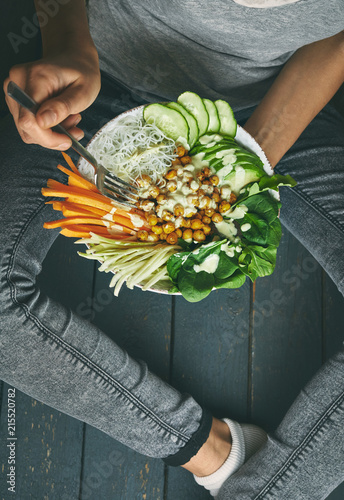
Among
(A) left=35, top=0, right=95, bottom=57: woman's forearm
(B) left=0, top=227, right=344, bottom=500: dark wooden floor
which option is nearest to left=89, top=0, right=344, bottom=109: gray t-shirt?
(A) left=35, top=0, right=95, bottom=57: woman's forearm

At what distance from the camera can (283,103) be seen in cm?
112

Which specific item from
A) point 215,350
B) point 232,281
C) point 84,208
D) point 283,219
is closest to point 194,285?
point 232,281

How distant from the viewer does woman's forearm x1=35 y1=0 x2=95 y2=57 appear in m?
0.93

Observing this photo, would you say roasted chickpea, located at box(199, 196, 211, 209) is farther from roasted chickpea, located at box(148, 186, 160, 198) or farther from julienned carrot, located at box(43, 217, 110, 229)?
julienned carrot, located at box(43, 217, 110, 229)

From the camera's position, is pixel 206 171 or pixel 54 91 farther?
pixel 206 171

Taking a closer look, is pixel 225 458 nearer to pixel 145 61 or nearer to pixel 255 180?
pixel 255 180

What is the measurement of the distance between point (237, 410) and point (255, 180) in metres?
0.77

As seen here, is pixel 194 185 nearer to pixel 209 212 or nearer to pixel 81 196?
pixel 209 212

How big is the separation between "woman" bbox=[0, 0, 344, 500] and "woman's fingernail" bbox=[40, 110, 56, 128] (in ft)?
0.93

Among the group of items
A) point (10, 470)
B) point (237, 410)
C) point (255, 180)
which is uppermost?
point (255, 180)

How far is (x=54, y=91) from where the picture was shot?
0.82m

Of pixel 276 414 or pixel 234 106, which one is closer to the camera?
pixel 234 106

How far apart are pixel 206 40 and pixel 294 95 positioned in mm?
270

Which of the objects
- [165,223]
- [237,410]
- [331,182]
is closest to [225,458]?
[237,410]
